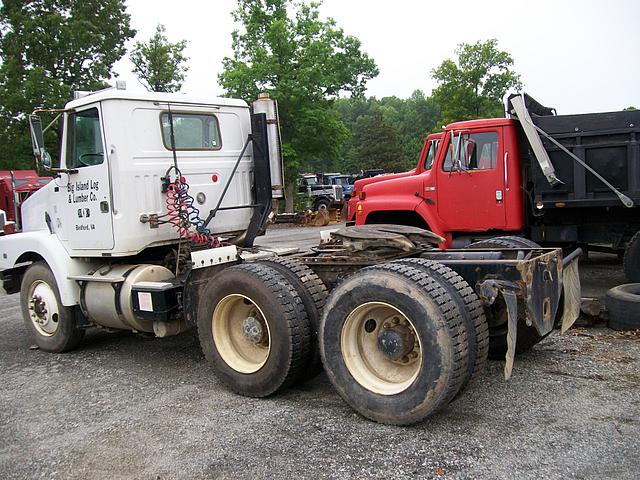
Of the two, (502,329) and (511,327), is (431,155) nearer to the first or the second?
(502,329)

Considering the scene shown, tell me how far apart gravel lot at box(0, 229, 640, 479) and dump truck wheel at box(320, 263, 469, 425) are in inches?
8.4

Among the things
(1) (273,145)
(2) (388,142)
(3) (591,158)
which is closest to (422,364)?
(1) (273,145)

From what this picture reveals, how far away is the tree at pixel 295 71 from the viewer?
86.7 ft

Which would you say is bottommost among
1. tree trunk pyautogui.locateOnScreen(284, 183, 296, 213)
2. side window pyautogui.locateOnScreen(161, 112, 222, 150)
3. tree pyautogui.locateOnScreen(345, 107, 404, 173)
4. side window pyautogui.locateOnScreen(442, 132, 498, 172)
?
tree trunk pyautogui.locateOnScreen(284, 183, 296, 213)

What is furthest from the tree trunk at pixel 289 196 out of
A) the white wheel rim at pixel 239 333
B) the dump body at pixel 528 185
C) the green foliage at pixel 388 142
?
the white wheel rim at pixel 239 333

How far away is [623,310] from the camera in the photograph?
614 cm

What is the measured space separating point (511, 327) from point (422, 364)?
62 cm

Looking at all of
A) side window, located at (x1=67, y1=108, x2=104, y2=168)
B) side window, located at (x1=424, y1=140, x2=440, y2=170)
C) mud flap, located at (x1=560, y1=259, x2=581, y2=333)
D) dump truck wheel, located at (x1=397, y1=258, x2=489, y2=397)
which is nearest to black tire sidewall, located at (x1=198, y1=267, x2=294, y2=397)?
dump truck wheel, located at (x1=397, y1=258, x2=489, y2=397)

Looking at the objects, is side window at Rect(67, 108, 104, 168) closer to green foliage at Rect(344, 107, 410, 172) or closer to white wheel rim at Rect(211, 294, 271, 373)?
white wheel rim at Rect(211, 294, 271, 373)

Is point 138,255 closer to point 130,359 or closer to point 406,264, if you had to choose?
point 130,359

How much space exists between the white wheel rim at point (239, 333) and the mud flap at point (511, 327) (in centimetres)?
189

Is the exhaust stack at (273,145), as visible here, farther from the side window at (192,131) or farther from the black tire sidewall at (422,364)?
the black tire sidewall at (422,364)

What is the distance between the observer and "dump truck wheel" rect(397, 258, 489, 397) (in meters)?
3.90

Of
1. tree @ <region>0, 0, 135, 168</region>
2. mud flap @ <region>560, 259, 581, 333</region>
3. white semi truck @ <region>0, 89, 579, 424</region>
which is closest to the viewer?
white semi truck @ <region>0, 89, 579, 424</region>
